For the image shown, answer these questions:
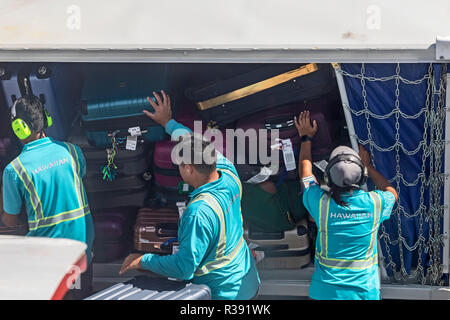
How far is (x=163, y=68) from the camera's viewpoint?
4.67 metres

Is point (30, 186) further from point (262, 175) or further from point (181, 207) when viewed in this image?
point (262, 175)

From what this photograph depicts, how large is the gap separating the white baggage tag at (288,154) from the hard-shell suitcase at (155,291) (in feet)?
3.92

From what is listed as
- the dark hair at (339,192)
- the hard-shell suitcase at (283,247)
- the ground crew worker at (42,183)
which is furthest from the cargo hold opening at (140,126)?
the dark hair at (339,192)

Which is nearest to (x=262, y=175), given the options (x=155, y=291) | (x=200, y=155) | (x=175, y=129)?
(x=175, y=129)

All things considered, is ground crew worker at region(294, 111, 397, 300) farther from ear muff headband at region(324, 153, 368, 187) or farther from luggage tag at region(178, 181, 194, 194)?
luggage tag at region(178, 181, 194, 194)

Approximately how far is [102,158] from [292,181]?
4.39 ft

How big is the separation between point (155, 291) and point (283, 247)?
1.26m

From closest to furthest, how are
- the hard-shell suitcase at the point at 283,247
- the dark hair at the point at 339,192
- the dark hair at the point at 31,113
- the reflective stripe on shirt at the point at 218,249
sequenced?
the reflective stripe on shirt at the point at 218,249 → the dark hair at the point at 339,192 → the dark hair at the point at 31,113 → the hard-shell suitcase at the point at 283,247

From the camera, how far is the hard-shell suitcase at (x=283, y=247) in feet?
14.7

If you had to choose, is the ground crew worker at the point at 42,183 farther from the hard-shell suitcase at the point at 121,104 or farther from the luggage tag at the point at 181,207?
the luggage tag at the point at 181,207

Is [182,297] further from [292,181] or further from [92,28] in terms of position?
[92,28]

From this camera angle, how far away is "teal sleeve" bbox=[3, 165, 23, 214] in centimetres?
398

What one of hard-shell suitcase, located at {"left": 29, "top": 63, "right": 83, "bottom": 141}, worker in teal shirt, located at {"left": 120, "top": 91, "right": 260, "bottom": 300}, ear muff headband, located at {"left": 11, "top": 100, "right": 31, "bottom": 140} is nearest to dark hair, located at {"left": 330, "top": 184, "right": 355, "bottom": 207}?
worker in teal shirt, located at {"left": 120, "top": 91, "right": 260, "bottom": 300}

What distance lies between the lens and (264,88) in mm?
4316
